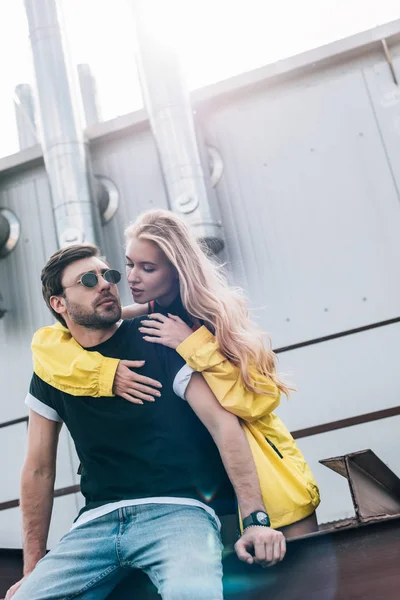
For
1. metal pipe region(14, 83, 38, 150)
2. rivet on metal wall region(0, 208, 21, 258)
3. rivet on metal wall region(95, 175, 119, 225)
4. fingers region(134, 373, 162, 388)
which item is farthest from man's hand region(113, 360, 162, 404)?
metal pipe region(14, 83, 38, 150)

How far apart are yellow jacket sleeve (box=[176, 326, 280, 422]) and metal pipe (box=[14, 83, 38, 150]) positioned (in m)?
7.08

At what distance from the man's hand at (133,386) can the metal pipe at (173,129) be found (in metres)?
3.30

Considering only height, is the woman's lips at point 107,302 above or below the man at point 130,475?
above

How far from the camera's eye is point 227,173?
6590 mm

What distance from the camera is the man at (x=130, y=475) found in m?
2.42

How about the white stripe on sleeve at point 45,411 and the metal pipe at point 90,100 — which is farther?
the metal pipe at point 90,100

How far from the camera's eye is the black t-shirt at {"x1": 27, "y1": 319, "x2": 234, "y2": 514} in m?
2.58

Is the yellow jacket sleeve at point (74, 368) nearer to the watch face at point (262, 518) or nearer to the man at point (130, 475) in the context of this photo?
the man at point (130, 475)

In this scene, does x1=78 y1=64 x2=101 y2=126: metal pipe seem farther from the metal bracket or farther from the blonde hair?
the metal bracket

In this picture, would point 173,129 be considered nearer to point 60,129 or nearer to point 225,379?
point 60,129

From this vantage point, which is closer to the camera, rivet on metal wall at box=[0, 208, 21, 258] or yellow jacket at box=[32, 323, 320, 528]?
yellow jacket at box=[32, 323, 320, 528]

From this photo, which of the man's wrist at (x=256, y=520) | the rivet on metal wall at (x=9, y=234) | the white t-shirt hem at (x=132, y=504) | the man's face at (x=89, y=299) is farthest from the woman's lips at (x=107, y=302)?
the rivet on metal wall at (x=9, y=234)

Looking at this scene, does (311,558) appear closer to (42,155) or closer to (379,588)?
(379,588)

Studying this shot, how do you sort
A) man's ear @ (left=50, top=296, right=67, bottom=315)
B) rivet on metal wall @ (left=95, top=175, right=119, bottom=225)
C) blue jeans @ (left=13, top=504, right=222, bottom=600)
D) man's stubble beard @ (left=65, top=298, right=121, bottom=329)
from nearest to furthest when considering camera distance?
Answer: 1. blue jeans @ (left=13, top=504, right=222, bottom=600)
2. man's stubble beard @ (left=65, top=298, right=121, bottom=329)
3. man's ear @ (left=50, top=296, right=67, bottom=315)
4. rivet on metal wall @ (left=95, top=175, right=119, bottom=225)
